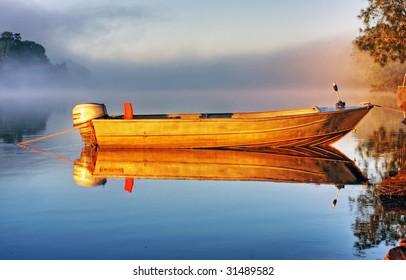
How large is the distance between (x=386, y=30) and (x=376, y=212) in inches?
1113

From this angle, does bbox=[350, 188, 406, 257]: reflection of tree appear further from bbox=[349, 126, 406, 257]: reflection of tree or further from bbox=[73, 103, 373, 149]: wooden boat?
bbox=[73, 103, 373, 149]: wooden boat

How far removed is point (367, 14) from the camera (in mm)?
39906

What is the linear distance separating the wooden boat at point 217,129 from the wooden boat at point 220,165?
378 millimetres

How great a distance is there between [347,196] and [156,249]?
21.8 ft

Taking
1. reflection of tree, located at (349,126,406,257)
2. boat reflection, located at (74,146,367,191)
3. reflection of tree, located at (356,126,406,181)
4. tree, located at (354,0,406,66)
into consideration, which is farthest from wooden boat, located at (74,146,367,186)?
tree, located at (354,0,406,66)

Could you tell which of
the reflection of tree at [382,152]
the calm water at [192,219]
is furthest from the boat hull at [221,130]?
the calm water at [192,219]

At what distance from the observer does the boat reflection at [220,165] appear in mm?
19656

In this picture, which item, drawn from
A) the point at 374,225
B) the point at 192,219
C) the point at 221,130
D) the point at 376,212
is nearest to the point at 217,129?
the point at 221,130

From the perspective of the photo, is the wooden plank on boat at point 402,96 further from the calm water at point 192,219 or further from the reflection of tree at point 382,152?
the calm water at point 192,219

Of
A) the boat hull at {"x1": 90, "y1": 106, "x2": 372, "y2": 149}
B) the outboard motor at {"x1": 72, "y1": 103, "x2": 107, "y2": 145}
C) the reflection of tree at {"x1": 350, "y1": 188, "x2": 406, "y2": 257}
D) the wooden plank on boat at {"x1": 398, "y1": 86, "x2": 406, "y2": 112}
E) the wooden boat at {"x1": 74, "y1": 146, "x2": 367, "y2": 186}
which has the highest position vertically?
the wooden plank on boat at {"x1": 398, "y1": 86, "x2": 406, "y2": 112}

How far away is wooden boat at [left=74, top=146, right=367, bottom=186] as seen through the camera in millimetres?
19688

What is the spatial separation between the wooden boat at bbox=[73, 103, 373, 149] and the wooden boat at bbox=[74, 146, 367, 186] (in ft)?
1.24

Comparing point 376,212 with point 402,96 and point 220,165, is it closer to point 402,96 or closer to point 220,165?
point 220,165

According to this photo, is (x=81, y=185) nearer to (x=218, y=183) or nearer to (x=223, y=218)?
(x=218, y=183)
